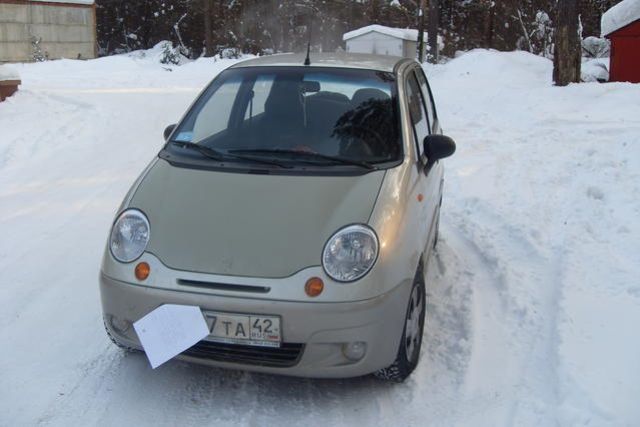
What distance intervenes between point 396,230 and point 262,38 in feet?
99.5

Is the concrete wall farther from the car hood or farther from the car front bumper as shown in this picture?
the car front bumper

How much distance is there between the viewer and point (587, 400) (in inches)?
130

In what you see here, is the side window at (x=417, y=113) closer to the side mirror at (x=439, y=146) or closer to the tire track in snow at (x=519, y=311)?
the side mirror at (x=439, y=146)

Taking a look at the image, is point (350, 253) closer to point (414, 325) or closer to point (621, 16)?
point (414, 325)

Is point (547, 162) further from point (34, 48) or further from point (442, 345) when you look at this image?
point (34, 48)

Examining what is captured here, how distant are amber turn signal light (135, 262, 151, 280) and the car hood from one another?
0.08 metres

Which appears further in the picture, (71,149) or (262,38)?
(262,38)

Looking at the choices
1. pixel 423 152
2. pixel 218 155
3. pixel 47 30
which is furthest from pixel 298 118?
pixel 47 30

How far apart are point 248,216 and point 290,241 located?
0.95 feet

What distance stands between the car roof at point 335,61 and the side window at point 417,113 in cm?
19

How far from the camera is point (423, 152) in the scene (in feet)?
14.5

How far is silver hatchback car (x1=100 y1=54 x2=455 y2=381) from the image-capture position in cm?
314

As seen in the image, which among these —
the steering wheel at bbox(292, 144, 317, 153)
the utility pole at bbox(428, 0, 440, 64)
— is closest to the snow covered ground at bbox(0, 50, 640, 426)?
the steering wheel at bbox(292, 144, 317, 153)

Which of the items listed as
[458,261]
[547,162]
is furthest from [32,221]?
[547,162]
